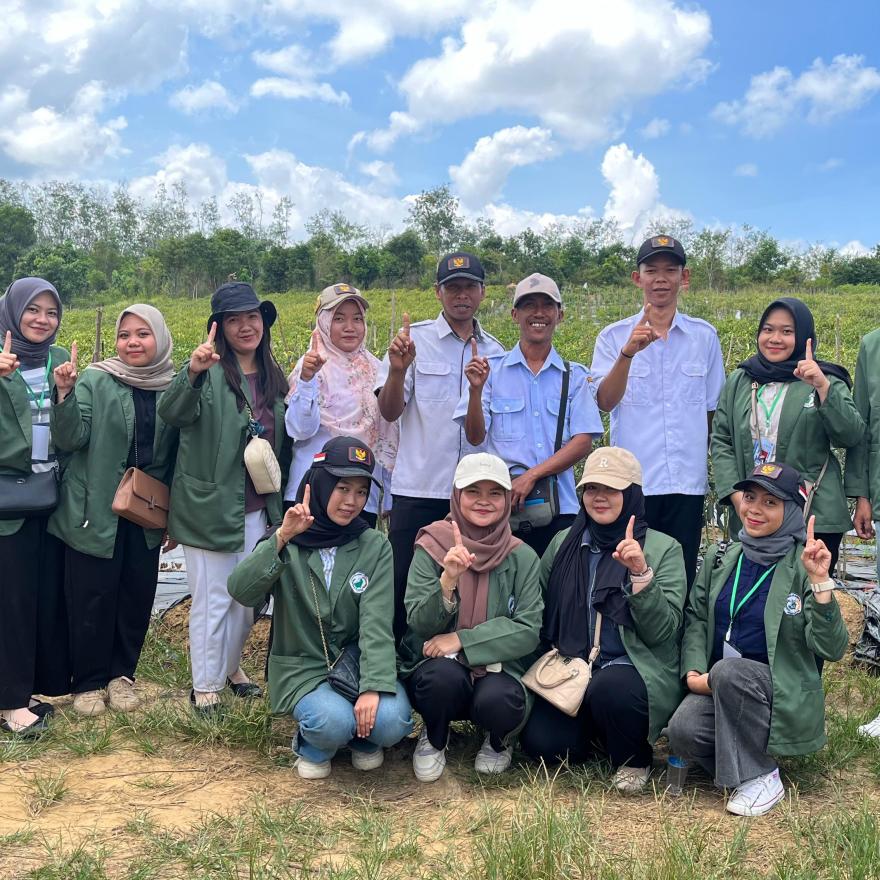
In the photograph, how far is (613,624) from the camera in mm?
2951

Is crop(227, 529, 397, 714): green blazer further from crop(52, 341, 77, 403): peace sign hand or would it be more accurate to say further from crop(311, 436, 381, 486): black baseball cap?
crop(52, 341, 77, 403): peace sign hand

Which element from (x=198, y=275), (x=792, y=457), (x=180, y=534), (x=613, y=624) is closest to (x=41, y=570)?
(x=180, y=534)

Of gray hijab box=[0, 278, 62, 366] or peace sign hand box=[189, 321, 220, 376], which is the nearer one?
peace sign hand box=[189, 321, 220, 376]

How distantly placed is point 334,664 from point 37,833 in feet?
3.38

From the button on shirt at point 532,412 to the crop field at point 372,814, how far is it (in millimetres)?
1100

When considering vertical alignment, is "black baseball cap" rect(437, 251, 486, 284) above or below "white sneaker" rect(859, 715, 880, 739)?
above

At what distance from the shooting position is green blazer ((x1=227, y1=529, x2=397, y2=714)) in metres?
2.92

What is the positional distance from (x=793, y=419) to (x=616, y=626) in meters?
1.05

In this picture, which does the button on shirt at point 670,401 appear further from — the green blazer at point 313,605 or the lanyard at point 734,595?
the green blazer at point 313,605

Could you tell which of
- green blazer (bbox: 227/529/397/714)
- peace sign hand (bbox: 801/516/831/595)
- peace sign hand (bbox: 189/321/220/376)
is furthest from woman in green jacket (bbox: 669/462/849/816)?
peace sign hand (bbox: 189/321/220/376)

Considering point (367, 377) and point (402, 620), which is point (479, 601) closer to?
point (402, 620)

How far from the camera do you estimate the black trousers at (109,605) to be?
3.41 metres

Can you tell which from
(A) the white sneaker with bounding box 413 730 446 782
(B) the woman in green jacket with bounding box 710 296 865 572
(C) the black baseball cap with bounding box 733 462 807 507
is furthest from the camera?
(B) the woman in green jacket with bounding box 710 296 865 572

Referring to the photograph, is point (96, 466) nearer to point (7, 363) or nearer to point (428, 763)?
point (7, 363)
